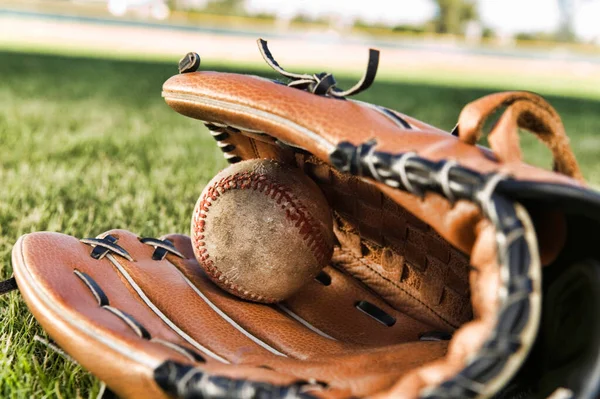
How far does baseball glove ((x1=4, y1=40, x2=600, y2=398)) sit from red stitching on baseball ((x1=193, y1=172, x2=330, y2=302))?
2.3 inches

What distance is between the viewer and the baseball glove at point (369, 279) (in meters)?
1.14

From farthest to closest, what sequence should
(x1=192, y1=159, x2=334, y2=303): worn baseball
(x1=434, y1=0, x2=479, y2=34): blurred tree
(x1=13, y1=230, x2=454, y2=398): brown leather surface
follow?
(x1=434, y1=0, x2=479, y2=34): blurred tree → (x1=192, y1=159, x2=334, y2=303): worn baseball → (x1=13, y1=230, x2=454, y2=398): brown leather surface

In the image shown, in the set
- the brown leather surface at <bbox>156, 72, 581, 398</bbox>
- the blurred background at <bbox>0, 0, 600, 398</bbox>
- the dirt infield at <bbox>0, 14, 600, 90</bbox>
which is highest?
the brown leather surface at <bbox>156, 72, 581, 398</bbox>

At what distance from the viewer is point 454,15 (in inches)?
1736

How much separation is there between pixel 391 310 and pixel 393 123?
69 cm

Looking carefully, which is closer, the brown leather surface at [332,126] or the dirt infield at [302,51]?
the brown leather surface at [332,126]

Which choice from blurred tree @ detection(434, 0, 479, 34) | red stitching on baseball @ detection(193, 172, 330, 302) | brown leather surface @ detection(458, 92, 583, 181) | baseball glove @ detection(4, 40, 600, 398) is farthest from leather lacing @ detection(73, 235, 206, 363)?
blurred tree @ detection(434, 0, 479, 34)

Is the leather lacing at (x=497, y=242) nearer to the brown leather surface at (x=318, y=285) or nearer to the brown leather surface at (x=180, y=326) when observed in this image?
the brown leather surface at (x=318, y=285)

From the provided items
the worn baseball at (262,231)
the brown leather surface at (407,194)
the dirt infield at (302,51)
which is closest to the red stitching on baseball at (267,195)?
the worn baseball at (262,231)

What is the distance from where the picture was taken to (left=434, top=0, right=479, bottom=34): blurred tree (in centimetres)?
4419

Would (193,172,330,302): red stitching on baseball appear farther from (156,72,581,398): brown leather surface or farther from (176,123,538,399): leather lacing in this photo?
(176,123,538,399): leather lacing

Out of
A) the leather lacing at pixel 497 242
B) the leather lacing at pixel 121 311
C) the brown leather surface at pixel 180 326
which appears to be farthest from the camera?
the leather lacing at pixel 121 311

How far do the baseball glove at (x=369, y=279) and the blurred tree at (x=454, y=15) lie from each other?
44.8 metres

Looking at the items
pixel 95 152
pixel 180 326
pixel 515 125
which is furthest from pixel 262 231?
pixel 95 152
